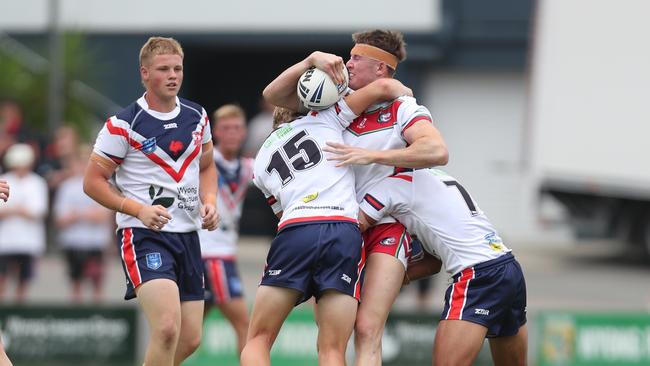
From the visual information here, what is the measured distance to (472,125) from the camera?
27.0 meters

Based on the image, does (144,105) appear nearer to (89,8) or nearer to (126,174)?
(126,174)

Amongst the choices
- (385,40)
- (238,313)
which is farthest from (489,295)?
(238,313)

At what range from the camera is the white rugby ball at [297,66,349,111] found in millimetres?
7293

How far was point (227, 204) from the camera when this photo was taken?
11055 millimetres

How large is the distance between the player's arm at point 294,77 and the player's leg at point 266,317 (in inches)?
42.2

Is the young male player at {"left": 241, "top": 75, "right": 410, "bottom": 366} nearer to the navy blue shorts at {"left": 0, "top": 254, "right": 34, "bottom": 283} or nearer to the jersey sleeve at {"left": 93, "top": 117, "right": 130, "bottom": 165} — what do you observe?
the jersey sleeve at {"left": 93, "top": 117, "right": 130, "bottom": 165}

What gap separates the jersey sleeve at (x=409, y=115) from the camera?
7.46 meters

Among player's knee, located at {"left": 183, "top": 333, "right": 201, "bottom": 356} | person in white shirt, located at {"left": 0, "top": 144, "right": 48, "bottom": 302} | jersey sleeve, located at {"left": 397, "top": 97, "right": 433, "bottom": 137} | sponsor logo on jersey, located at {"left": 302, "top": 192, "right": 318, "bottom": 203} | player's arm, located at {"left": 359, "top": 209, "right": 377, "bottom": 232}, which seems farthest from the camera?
person in white shirt, located at {"left": 0, "top": 144, "right": 48, "bottom": 302}

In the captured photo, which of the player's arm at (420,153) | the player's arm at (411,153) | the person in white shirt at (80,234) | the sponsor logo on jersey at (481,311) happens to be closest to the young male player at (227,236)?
the sponsor logo on jersey at (481,311)

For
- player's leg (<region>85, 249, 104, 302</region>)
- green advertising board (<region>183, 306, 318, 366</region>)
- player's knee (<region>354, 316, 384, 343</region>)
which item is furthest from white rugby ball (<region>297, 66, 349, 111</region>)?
player's leg (<region>85, 249, 104, 302</region>)

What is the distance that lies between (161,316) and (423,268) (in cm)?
163

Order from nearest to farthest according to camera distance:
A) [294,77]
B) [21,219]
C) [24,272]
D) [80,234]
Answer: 1. [294,77]
2. [21,219]
3. [24,272]
4. [80,234]

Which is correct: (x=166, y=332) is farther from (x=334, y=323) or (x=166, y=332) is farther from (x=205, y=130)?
(x=205, y=130)

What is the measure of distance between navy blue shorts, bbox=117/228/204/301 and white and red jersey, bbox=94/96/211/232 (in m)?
0.07
